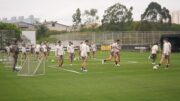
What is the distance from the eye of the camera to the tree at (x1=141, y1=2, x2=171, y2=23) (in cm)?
11181

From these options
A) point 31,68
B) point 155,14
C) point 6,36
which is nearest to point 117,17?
point 155,14

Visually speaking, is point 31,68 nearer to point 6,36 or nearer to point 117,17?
point 6,36

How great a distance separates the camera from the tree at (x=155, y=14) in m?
112

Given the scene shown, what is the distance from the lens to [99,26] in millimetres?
120562

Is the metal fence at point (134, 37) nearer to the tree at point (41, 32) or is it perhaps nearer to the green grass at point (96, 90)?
the tree at point (41, 32)

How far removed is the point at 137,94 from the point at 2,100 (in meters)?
4.71

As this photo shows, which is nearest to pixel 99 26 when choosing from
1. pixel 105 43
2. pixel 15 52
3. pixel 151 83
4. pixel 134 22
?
pixel 134 22

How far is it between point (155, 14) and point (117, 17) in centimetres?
1012

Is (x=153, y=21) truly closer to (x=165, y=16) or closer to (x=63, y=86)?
(x=165, y=16)

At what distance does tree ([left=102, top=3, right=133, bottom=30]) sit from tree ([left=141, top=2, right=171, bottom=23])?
437 centimetres

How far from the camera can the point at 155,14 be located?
113m

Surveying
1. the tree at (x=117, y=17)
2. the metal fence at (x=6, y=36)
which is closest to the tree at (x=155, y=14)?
the tree at (x=117, y=17)

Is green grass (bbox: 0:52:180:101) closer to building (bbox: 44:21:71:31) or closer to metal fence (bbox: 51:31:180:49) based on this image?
metal fence (bbox: 51:31:180:49)

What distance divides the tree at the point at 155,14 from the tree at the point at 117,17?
4.37 meters
